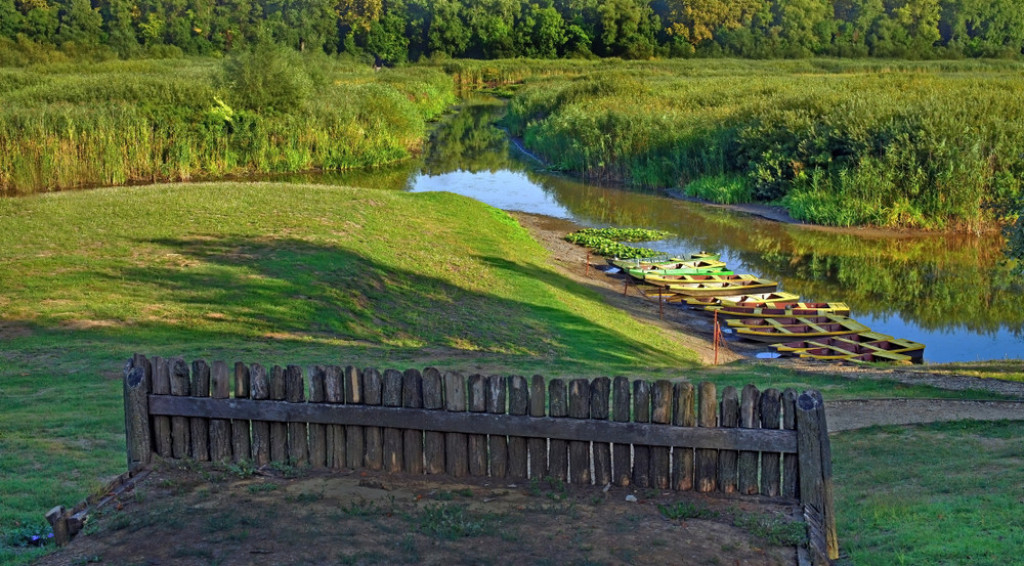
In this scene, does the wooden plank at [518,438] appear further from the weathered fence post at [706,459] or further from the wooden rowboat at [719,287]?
the wooden rowboat at [719,287]

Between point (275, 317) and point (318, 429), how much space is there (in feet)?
34.2

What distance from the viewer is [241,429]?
8750 mm

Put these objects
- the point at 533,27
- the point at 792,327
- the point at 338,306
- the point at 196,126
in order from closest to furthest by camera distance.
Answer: the point at 338,306 < the point at 792,327 < the point at 196,126 < the point at 533,27

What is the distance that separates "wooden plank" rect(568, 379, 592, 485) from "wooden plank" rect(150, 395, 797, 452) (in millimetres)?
87

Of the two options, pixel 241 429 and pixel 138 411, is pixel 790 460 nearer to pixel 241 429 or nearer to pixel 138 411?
pixel 241 429

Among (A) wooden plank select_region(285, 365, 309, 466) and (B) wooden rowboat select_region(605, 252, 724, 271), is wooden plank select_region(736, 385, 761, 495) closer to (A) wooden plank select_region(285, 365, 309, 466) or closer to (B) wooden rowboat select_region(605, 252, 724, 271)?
(A) wooden plank select_region(285, 365, 309, 466)

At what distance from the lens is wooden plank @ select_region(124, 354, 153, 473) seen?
863cm

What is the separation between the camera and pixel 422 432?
855 centimetres

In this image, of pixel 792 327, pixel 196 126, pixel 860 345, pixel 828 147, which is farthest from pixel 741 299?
pixel 196 126

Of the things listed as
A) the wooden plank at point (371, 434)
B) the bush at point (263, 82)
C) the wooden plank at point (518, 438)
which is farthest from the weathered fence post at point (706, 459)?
the bush at point (263, 82)

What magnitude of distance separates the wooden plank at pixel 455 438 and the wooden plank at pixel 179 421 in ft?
7.30

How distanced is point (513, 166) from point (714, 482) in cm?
5127

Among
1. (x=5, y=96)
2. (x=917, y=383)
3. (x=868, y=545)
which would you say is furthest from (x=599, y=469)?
(x=5, y=96)

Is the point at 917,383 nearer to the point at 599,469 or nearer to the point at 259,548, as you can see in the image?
the point at 599,469
